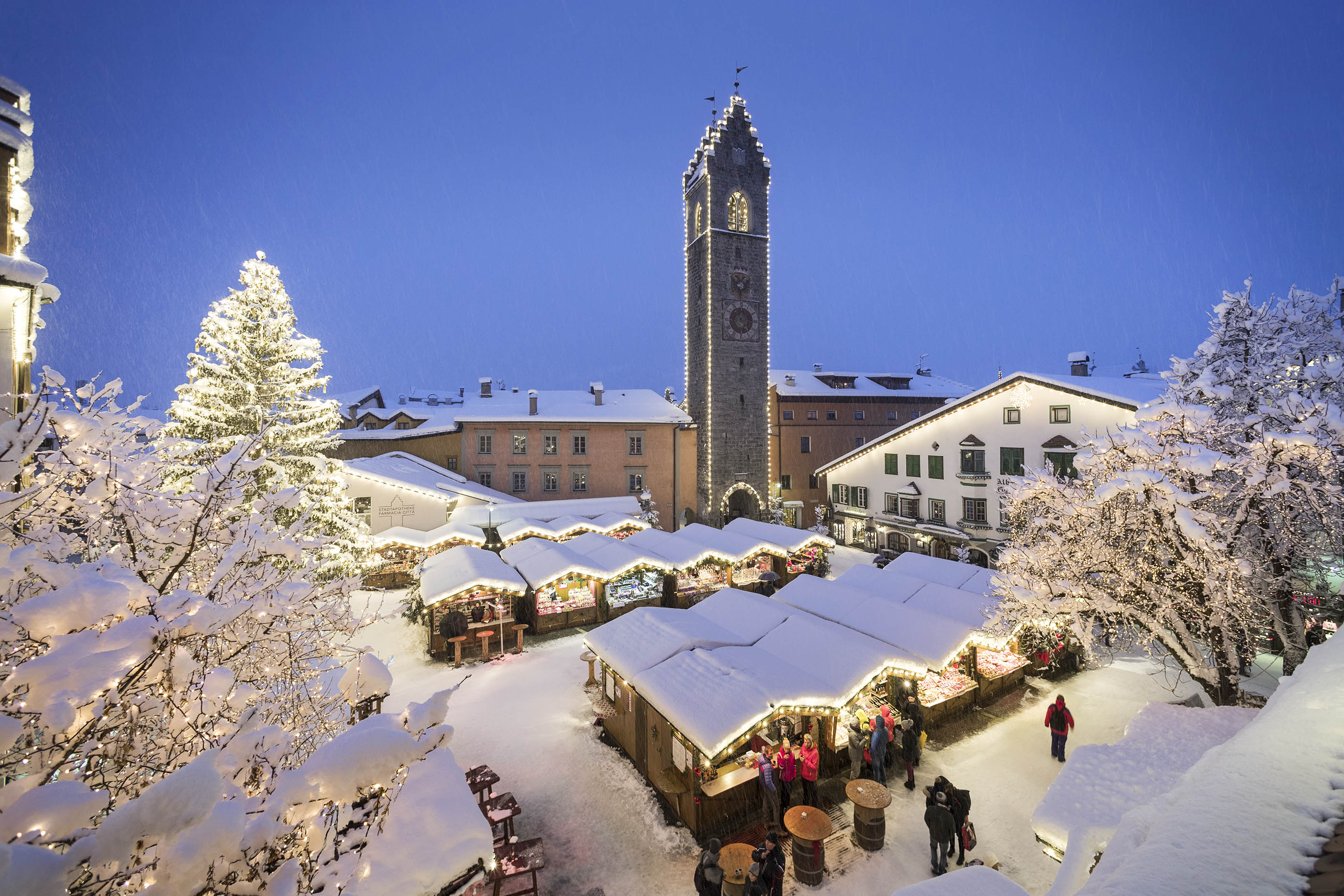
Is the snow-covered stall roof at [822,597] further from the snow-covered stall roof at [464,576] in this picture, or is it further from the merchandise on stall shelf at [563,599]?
the snow-covered stall roof at [464,576]

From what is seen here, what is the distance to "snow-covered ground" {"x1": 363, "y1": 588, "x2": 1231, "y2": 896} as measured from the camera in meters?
7.90

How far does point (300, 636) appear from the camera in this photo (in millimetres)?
6648

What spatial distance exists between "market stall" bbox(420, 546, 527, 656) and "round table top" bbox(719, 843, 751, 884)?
395 inches

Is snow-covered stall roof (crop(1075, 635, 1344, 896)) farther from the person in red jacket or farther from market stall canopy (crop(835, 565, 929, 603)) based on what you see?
market stall canopy (crop(835, 565, 929, 603))

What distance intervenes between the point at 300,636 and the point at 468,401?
32215 mm

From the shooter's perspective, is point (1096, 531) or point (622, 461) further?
point (622, 461)

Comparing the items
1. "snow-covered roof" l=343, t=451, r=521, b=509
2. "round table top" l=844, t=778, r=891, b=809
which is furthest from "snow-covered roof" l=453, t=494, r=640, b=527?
"round table top" l=844, t=778, r=891, b=809

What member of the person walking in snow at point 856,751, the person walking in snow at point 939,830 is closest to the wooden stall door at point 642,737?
the person walking in snow at point 856,751

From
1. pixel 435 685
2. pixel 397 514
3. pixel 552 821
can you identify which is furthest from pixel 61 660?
pixel 397 514

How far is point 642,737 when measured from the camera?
10367 mm

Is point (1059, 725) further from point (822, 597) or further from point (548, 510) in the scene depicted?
point (548, 510)

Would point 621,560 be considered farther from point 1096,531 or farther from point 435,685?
point 1096,531

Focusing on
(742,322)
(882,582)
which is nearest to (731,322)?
(742,322)

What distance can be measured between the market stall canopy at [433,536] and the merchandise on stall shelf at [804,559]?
1330 centimetres
